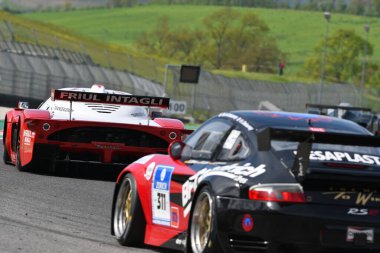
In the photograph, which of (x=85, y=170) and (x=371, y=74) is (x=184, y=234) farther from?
(x=371, y=74)

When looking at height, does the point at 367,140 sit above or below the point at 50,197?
above

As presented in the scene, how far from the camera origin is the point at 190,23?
161750 millimetres

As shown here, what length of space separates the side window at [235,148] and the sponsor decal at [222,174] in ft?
0.43

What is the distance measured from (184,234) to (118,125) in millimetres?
6969

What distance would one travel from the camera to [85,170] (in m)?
15.9

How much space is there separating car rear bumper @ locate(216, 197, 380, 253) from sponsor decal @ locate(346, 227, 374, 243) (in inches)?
0.5

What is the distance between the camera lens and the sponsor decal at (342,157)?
7796 millimetres

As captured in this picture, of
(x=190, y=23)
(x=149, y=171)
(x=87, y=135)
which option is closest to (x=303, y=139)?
(x=149, y=171)

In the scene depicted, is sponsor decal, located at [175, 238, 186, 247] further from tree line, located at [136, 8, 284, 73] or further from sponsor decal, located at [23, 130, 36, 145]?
tree line, located at [136, 8, 284, 73]

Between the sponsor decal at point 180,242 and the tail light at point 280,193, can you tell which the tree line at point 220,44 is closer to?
the sponsor decal at point 180,242

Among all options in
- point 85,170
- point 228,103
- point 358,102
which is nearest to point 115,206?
point 85,170

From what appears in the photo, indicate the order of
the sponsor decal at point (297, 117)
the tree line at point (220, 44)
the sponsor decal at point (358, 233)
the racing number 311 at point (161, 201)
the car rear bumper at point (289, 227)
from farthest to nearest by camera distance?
the tree line at point (220, 44), the racing number 311 at point (161, 201), the sponsor decal at point (297, 117), the sponsor decal at point (358, 233), the car rear bumper at point (289, 227)

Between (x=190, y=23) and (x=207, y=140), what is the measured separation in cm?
15370

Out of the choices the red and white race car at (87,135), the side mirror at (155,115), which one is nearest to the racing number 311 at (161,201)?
the red and white race car at (87,135)
